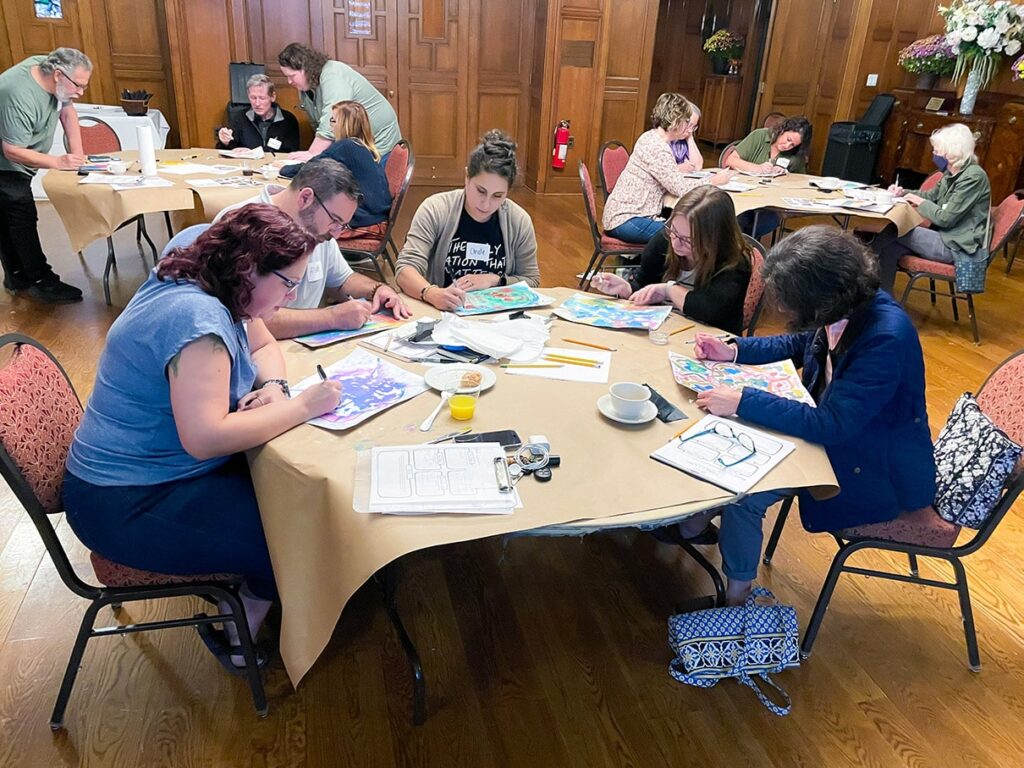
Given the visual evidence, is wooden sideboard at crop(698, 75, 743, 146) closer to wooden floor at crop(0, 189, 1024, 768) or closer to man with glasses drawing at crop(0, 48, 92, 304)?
man with glasses drawing at crop(0, 48, 92, 304)

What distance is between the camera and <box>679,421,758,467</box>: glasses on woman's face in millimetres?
1566

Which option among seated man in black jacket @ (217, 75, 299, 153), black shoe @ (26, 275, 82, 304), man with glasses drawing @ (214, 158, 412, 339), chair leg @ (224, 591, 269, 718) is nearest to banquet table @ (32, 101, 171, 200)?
seated man in black jacket @ (217, 75, 299, 153)

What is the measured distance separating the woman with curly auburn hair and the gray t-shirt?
3.19 m

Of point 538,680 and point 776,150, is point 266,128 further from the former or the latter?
point 538,680

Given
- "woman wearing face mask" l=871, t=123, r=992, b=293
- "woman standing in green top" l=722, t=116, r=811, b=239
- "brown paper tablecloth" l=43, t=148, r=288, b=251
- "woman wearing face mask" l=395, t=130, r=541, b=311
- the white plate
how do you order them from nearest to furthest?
the white plate → "woman wearing face mask" l=395, t=130, r=541, b=311 → "brown paper tablecloth" l=43, t=148, r=288, b=251 → "woman wearing face mask" l=871, t=123, r=992, b=293 → "woman standing in green top" l=722, t=116, r=811, b=239

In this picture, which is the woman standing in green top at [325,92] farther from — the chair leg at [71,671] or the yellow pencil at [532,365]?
the chair leg at [71,671]

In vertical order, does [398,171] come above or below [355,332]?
above

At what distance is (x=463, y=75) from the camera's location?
7.57 metres

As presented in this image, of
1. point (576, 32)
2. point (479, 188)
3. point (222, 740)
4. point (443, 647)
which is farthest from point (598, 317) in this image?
→ point (576, 32)

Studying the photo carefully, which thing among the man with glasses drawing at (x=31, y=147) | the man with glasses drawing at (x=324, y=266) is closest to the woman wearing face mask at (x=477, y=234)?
the man with glasses drawing at (x=324, y=266)

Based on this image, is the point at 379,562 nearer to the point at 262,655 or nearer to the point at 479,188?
the point at 262,655

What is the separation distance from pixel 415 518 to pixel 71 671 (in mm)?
982

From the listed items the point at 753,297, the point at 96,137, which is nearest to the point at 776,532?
the point at 753,297

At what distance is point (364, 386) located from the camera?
1811 millimetres
